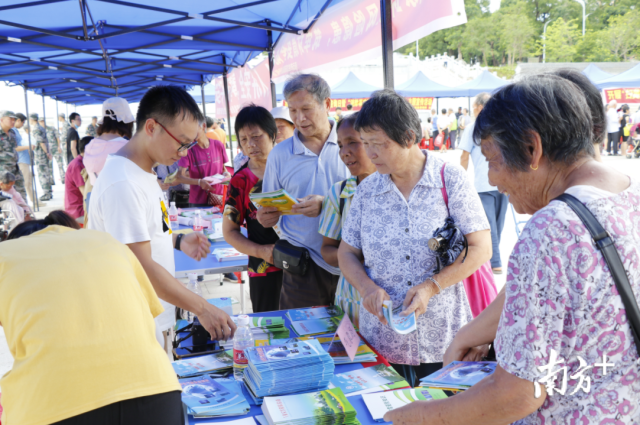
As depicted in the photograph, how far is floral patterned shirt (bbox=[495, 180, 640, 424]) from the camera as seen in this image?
33.4 inches

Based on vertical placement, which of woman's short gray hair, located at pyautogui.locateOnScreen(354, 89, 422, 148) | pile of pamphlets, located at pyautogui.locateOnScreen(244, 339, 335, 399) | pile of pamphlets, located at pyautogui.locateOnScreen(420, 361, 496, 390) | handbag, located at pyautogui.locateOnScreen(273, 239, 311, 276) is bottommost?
pile of pamphlets, located at pyautogui.locateOnScreen(244, 339, 335, 399)

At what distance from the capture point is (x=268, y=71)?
19.7ft

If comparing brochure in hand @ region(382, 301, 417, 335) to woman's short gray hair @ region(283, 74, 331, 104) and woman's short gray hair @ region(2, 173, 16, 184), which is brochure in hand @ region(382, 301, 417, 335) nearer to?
woman's short gray hair @ region(283, 74, 331, 104)

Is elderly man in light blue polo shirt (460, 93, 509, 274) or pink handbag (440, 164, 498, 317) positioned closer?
pink handbag (440, 164, 498, 317)

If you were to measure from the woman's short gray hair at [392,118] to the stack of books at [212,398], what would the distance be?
106 cm

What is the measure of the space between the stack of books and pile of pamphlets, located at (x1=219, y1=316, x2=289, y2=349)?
32 centimetres

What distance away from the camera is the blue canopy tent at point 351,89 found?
1593cm

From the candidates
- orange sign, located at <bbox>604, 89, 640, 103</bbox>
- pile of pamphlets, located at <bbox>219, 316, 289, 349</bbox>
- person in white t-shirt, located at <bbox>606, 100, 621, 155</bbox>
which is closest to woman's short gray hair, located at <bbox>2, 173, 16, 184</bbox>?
pile of pamphlets, located at <bbox>219, 316, 289, 349</bbox>

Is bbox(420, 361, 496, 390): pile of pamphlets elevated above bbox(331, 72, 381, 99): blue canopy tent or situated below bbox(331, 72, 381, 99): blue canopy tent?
below

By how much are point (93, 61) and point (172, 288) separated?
7.03m

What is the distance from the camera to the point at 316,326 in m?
2.03

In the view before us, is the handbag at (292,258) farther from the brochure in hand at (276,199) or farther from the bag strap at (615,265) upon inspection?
the bag strap at (615,265)

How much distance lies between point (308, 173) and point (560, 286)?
1.80m

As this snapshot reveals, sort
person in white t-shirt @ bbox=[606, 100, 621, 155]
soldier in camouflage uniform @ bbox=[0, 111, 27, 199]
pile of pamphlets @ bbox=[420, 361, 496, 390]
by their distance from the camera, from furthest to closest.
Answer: person in white t-shirt @ bbox=[606, 100, 621, 155] → soldier in camouflage uniform @ bbox=[0, 111, 27, 199] → pile of pamphlets @ bbox=[420, 361, 496, 390]
